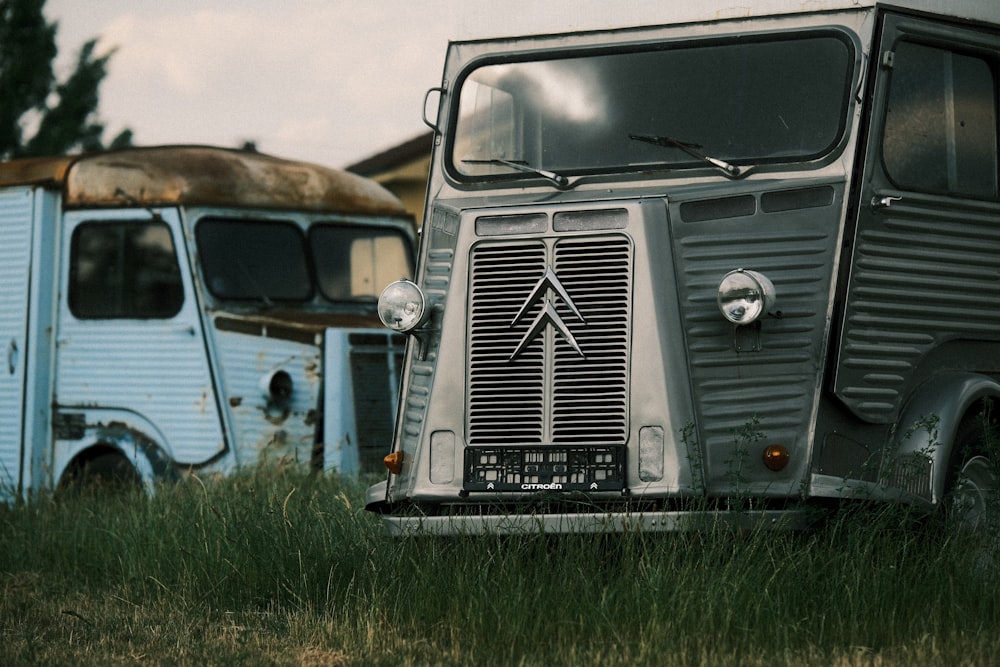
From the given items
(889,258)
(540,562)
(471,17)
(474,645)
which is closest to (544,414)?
(540,562)

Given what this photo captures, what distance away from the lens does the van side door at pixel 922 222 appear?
6.38 m

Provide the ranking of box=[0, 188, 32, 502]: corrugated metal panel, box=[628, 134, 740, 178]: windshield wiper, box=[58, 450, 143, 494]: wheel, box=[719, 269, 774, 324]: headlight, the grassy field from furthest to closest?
box=[0, 188, 32, 502]: corrugated metal panel < box=[58, 450, 143, 494]: wheel < box=[628, 134, 740, 178]: windshield wiper < box=[719, 269, 774, 324]: headlight < the grassy field

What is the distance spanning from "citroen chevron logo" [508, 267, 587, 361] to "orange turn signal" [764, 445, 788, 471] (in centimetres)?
81

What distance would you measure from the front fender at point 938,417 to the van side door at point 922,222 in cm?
6

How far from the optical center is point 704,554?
597 centimetres

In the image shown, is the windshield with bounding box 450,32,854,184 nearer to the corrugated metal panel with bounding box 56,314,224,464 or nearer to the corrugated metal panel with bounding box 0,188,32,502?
the corrugated metal panel with bounding box 56,314,224,464

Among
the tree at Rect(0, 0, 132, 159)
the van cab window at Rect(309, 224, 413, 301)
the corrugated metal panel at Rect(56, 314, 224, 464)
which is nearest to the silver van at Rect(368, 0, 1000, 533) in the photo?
the corrugated metal panel at Rect(56, 314, 224, 464)

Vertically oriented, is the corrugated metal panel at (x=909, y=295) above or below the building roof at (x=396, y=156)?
below

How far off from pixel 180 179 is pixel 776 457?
566cm

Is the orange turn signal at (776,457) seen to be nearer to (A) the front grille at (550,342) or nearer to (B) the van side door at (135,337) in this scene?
(A) the front grille at (550,342)

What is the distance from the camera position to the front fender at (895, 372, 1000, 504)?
6.29 m

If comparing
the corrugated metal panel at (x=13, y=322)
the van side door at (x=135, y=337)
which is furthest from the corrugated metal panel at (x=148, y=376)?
the corrugated metal panel at (x=13, y=322)

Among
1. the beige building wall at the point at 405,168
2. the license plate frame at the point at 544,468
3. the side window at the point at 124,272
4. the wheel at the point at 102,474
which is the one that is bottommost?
the wheel at the point at 102,474

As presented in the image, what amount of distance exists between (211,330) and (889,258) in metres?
5.14
